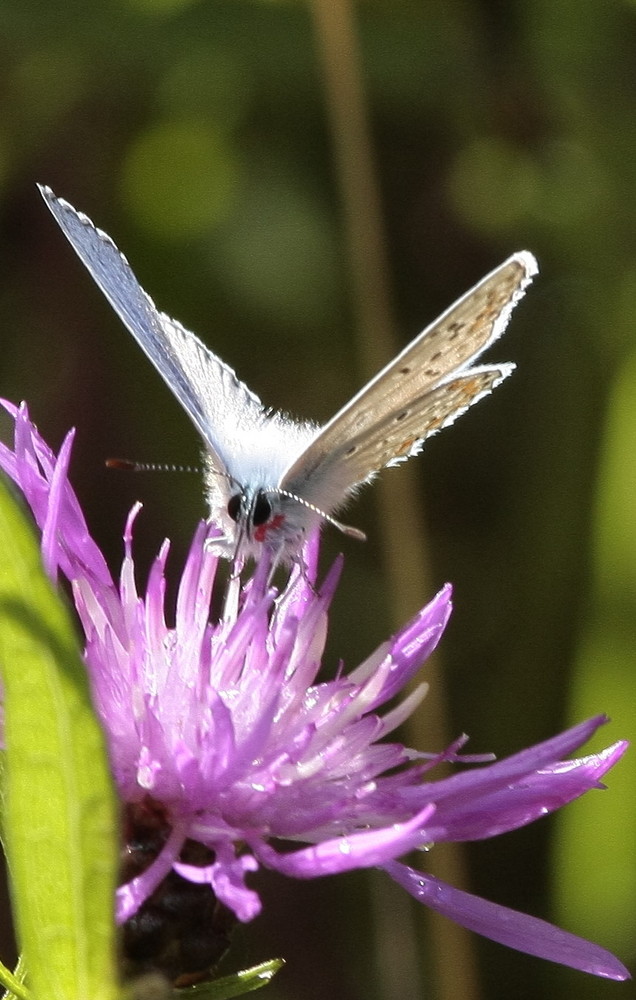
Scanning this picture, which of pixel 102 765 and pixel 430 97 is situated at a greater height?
pixel 430 97

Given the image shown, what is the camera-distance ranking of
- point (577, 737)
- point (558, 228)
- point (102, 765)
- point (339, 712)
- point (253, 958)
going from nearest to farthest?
point (102, 765) < point (577, 737) < point (339, 712) < point (253, 958) < point (558, 228)

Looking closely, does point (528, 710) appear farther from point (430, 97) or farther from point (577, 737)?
point (577, 737)

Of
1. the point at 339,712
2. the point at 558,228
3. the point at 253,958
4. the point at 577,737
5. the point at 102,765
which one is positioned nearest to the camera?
the point at 102,765

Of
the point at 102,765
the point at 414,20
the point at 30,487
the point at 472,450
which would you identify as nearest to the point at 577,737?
the point at 102,765

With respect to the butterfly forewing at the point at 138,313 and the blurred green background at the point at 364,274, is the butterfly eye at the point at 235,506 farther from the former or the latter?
Result: the blurred green background at the point at 364,274

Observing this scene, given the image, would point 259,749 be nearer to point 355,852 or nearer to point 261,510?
point 355,852

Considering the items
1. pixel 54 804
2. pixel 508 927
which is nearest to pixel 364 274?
pixel 508 927

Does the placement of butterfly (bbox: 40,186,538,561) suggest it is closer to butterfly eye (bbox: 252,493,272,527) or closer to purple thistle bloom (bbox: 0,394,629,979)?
butterfly eye (bbox: 252,493,272,527)

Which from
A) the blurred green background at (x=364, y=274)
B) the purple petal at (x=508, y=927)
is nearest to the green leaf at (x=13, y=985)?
the purple petal at (x=508, y=927)
